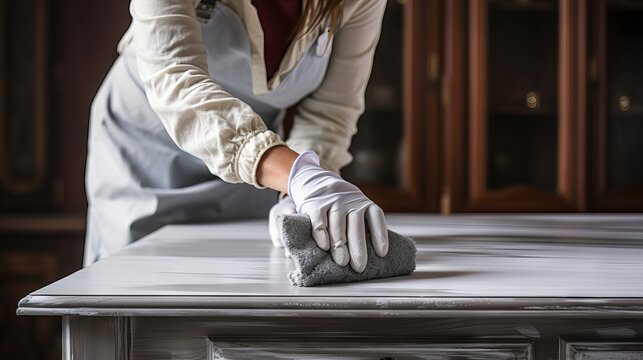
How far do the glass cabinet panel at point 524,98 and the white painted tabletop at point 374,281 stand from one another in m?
1.37

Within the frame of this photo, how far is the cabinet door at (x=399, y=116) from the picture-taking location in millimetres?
2521

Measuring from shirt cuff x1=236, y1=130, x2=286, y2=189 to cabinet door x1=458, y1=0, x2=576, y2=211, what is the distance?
1.69 metres

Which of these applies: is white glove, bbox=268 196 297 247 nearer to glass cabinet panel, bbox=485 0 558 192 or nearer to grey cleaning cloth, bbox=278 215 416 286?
grey cleaning cloth, bbox=278 215 416 286

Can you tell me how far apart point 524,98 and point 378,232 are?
6.26ft

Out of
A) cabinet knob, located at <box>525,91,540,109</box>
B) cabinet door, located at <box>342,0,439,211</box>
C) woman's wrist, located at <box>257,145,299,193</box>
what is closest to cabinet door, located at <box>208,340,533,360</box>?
woman's wrist, located at <box>257,145,299,193</box>

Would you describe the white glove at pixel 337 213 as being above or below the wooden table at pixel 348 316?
above

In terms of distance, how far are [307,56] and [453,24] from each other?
138 centimetres

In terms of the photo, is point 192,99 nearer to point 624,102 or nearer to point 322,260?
point 322,260

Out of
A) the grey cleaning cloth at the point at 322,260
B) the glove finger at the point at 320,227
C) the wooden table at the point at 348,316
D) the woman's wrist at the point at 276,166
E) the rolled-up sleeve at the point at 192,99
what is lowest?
the wooden table at the point at 348,316

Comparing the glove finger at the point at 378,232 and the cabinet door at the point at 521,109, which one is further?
the cabinet door at the point at 521,109

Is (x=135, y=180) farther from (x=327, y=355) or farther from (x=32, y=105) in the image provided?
(x=32, y=105)

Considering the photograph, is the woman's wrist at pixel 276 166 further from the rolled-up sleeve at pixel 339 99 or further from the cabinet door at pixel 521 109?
the cabinet door at pixel 521 109

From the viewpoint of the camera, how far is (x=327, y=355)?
27.8 inches

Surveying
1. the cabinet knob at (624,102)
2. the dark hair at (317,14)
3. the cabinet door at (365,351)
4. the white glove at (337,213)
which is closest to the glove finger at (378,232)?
the white glove at (337,213)
